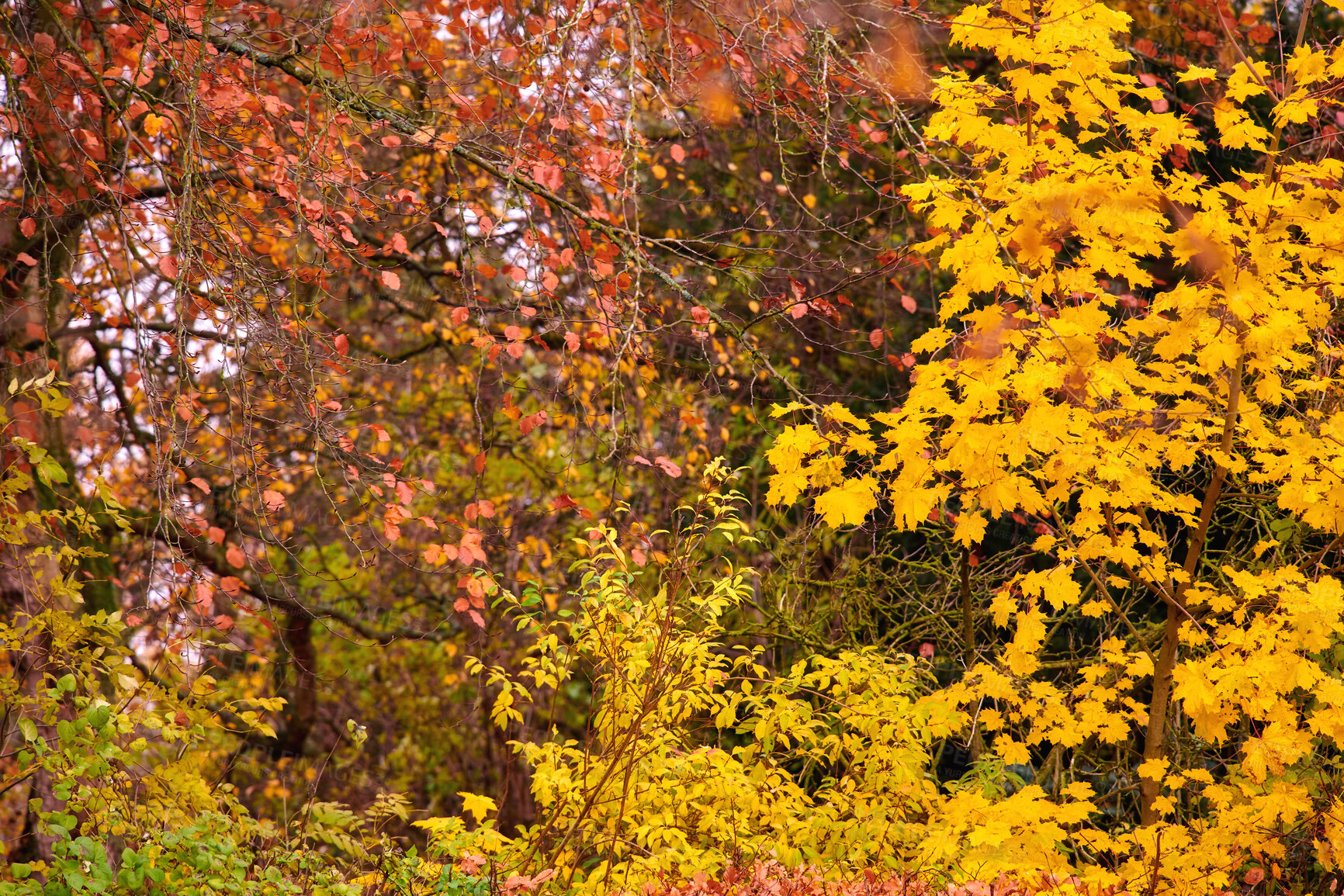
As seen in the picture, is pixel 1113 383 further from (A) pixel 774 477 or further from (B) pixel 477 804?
(B) pixel 477 804

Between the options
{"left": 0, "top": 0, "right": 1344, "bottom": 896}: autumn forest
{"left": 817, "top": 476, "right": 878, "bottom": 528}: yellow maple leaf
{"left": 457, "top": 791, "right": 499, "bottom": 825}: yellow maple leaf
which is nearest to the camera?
{"left": 0, "top": 0, "right": 1344, "bottom": 896}: autumn forest

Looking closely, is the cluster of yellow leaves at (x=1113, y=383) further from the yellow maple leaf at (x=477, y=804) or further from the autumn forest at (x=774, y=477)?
the yellow maple leaf at (x=477, y=804)

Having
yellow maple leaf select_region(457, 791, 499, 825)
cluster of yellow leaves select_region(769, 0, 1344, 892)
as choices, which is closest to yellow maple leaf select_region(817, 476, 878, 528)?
cluster of yellow leaves select_region(769, 0, 1344, 892)

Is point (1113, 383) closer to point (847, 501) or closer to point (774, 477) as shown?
point (847, 501)

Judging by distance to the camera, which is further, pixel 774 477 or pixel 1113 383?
pixel 774 477

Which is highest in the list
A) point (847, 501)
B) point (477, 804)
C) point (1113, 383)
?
point (1113, 383)

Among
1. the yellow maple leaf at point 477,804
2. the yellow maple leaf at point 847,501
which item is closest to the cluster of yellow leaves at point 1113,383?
the yellow maple leaf at point 847,501

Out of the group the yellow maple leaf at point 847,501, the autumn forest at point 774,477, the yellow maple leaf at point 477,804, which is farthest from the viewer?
the yellow maple leaf at point 477,804

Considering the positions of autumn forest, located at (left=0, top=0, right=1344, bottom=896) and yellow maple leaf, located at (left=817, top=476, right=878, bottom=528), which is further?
yellow maple leaf, located at (left=817, top=476, right=878, bottom=528)

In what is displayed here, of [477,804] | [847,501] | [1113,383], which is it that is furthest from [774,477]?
[477,804]

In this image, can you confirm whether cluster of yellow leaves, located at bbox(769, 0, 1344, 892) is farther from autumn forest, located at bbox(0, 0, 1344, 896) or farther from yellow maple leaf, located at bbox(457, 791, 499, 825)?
yellow maple leaf, located at bbox(457, 791, 499, 825)

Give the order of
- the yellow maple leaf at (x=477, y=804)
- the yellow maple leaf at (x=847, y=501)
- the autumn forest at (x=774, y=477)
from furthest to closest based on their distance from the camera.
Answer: the yellow maple leaf at (x=477, y=804), the yellow maple leaf at (x=847, y=501), the autumn forest at (x=774, y=477)

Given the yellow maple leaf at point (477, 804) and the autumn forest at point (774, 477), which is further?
the yellow maple leaf at point (477, 804)

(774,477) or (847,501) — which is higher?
(774,477)
